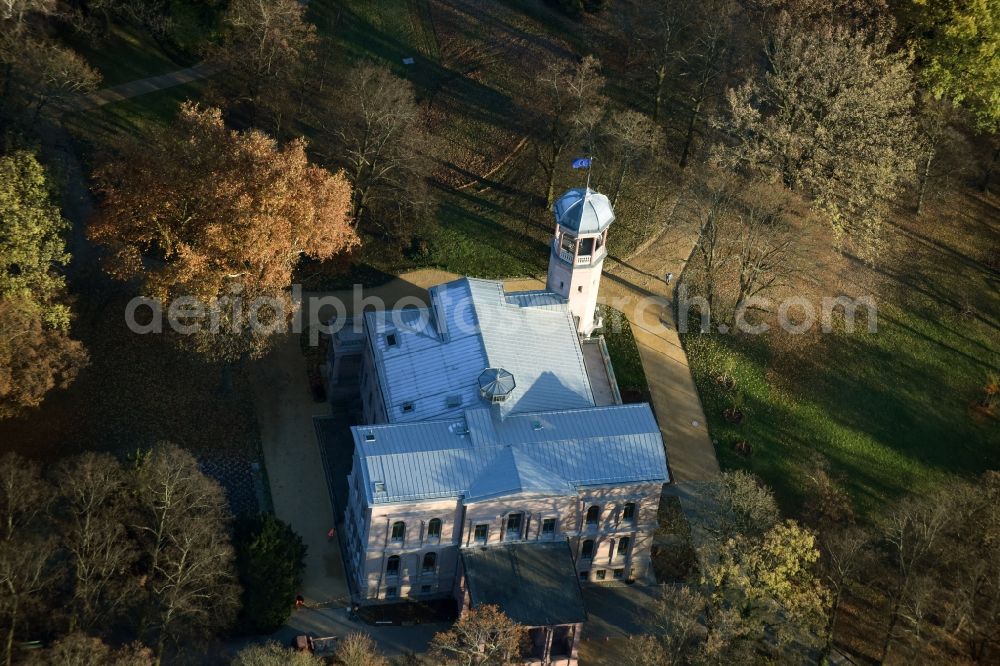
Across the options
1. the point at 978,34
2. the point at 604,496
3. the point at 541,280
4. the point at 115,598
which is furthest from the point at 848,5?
the point at 115,598

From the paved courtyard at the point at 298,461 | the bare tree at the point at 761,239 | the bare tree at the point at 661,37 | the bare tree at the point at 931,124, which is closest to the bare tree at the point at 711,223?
the bare tree at the point at 761,239

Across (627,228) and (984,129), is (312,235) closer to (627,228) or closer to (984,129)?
(627,228)

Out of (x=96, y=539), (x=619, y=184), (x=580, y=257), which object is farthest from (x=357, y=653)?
(x=619, y=184)

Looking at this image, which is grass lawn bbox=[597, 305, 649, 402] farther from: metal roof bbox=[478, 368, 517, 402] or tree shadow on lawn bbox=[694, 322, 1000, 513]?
metal roof bbox=[478, 368, 517, 402]

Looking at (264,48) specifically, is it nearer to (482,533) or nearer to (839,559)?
(482,533)

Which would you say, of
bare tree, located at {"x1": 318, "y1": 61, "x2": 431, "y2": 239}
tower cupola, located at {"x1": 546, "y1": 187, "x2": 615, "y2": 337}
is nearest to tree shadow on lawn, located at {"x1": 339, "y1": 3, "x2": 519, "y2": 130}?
bare tree, located at {"x1": 318, "y1": 61, "x2": 431, "y2": 239}

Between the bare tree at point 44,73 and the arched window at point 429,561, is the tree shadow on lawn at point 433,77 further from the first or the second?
the arched window at point 429,561
